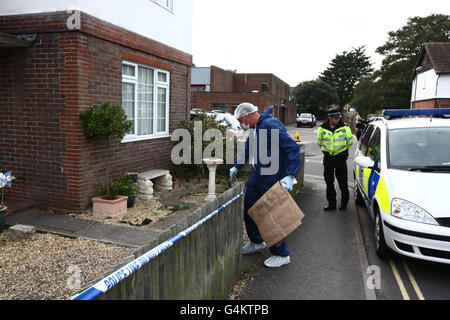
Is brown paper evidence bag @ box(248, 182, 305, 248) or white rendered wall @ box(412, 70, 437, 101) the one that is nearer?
brown paper evidence bag @ box(248, 182, 305, 248)

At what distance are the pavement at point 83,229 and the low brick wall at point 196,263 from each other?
158 cm

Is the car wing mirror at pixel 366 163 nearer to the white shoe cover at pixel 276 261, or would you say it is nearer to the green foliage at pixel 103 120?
the white shoe cover at pixel 276 261

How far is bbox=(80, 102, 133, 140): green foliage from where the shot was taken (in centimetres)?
645

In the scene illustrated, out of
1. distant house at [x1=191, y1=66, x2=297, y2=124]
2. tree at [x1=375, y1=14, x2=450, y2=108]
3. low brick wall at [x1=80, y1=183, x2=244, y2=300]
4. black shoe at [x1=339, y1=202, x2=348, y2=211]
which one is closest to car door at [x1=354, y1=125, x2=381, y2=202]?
black shoe at [x1=339, y1=202, x2=348, y2=211]

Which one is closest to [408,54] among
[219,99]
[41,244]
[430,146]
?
[219,99]

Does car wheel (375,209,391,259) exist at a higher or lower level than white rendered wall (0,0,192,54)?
lower

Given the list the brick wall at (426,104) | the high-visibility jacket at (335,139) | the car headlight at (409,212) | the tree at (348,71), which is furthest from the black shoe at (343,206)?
the tree at (348,71)

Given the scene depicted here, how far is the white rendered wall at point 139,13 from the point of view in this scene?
6.61m

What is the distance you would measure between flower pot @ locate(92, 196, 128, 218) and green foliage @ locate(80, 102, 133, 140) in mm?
1108

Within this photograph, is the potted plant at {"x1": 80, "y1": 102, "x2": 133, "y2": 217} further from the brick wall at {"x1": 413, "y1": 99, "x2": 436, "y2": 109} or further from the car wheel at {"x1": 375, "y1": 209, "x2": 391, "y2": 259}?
the brick wall at {"x1": 413, "y1": 99, "x2": 436, "y2": 109}

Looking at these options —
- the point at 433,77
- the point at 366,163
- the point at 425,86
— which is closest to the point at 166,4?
the point at 366,163

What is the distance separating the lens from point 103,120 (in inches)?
256

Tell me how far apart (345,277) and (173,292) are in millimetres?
2549

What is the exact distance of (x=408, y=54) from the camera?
47.7 m
